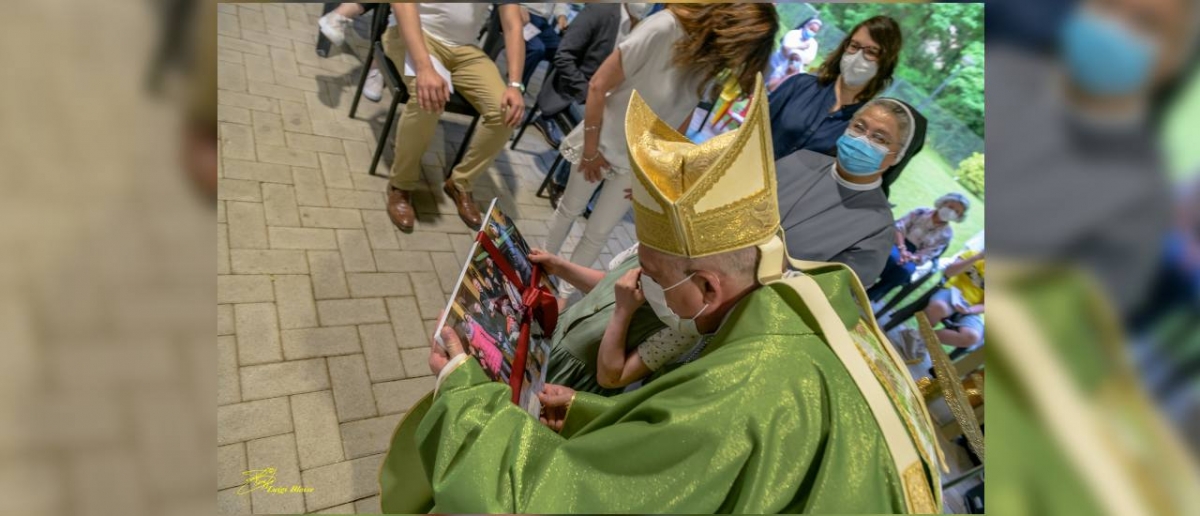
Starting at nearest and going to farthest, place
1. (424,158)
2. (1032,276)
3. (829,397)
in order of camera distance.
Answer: (1032,276), (829,397), (424,158)

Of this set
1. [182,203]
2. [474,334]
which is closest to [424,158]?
[474,334]

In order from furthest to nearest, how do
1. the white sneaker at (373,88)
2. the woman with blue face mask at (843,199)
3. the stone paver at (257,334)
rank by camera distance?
the white sneaker at (373,88), the stone paver at (257,334), the woman with blue face mask at (843,199)

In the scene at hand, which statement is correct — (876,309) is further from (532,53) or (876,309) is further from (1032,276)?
(532,53)

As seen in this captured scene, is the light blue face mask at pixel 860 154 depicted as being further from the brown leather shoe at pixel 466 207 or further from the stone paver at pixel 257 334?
the stone paver at pixel 257 334

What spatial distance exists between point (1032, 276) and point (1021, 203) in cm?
10

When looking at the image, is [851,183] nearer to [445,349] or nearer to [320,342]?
[445,349]

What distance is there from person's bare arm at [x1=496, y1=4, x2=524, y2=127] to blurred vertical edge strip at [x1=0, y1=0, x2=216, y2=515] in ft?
4.22

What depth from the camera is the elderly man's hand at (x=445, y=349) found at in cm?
109

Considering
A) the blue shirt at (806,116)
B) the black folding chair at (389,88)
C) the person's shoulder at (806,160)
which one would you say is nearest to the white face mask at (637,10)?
the blue shirt at (806,116)

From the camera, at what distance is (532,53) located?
9.93 ft

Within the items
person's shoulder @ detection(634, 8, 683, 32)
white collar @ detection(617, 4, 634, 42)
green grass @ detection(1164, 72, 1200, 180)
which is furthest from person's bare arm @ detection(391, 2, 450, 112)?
green grass @ detection(1164, 72, 1200, 180)

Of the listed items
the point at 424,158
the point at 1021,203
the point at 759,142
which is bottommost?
the point at 424,158

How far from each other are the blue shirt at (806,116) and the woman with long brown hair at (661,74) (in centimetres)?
22

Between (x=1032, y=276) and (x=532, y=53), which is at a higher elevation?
(x=1032, y=276)
